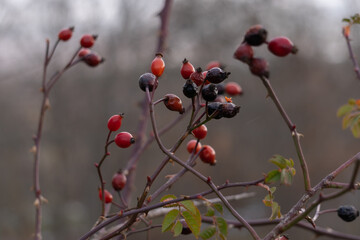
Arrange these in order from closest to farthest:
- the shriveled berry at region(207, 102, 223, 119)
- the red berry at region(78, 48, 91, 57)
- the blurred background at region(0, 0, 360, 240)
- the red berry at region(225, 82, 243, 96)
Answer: the shriveled berry at region(207, 102, 223, 119) < the red berry at region(225, 82, 243, 96) < the red berry at region(78, 48, 91, 57) < the blurred background at region(0, 0, 360, 240)

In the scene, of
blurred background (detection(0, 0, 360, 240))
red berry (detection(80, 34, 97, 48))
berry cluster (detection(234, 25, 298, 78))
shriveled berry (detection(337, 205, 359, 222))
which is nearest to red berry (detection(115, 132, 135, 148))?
berry cluster (detection(234, 25, 298, 78))

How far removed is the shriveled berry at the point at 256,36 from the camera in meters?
0.75

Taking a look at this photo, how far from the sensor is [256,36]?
2.47ft

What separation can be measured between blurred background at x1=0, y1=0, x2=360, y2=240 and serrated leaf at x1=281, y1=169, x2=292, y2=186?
977 cm

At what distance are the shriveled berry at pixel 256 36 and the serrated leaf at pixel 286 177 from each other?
0.36 m

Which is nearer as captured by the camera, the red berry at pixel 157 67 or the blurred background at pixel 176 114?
the red berry at pixel 157 67

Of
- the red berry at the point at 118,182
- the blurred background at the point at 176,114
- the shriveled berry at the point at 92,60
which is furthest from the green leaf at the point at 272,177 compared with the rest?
the blurred background at the point at 176,114

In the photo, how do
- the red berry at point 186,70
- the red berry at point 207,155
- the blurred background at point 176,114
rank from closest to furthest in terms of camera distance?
1. the red berry at point 186,70
2. the red berry at point 207,155
3. the blurred background at point 176,114

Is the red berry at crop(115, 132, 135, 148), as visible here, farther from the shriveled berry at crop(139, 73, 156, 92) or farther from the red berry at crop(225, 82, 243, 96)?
the red berry at crop(225, 82, 243, 96)

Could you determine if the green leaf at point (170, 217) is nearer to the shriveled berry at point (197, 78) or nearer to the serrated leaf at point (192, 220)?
the serrated leaf at point (192, 220)

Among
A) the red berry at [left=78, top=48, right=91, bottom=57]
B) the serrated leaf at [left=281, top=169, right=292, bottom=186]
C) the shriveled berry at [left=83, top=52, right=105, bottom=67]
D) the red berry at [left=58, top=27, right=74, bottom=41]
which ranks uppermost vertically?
the red berry at [left=58, top=27, right=74, bottom=41]

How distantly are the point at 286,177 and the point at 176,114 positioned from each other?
996cm

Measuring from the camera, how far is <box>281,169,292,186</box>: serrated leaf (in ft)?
3.00

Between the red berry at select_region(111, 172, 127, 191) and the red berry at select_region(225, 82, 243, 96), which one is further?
the red berry at select_region(225, 82, 243, 96)
